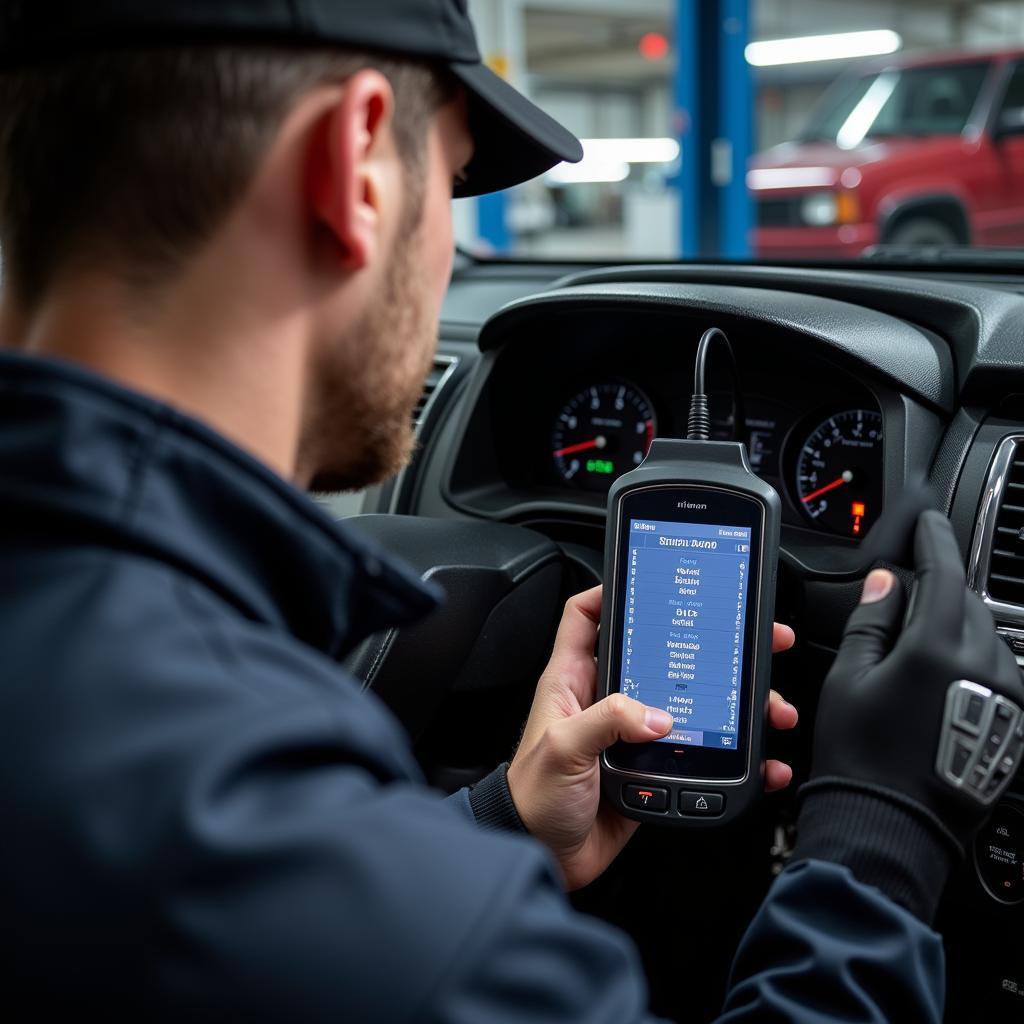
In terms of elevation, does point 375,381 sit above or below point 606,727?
above

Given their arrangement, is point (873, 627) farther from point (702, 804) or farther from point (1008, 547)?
point (1008, 547)

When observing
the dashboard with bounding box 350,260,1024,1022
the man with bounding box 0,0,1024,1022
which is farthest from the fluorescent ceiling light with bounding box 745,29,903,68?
the man with bounding box 0,0,1024,1022

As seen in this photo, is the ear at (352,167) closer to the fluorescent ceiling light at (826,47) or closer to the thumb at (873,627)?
the thumb at (873,627)

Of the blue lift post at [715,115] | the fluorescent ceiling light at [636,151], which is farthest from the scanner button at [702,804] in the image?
the fluorescent ceiling light at [636,151]

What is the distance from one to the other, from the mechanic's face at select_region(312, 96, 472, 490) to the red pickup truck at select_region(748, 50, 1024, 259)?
210 inches

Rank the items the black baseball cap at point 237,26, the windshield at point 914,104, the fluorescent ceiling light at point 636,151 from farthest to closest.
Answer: the fluorescent ceiling light at point 636,151
the windshield at point 914,104
the black baseball cap at point 237,26

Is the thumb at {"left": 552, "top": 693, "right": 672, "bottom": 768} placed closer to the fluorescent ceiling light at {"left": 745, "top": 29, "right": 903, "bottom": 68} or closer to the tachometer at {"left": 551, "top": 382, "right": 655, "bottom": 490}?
the tachometer at {"left": 551, "top": 382, "right": 655, "bottom": 490}

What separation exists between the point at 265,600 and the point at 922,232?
594 cm

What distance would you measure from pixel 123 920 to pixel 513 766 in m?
0.70

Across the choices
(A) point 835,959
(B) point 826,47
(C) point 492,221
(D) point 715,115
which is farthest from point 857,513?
(B) point 826,47

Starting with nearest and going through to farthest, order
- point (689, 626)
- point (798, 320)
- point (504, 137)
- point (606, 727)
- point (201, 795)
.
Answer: point (201, 795)
point (504, 137)
point (606, 727)
point (689, 626)
point (798, 320)

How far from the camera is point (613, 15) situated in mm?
14117

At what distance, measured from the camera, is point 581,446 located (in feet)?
5.90

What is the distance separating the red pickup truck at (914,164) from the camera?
5.92 meters
